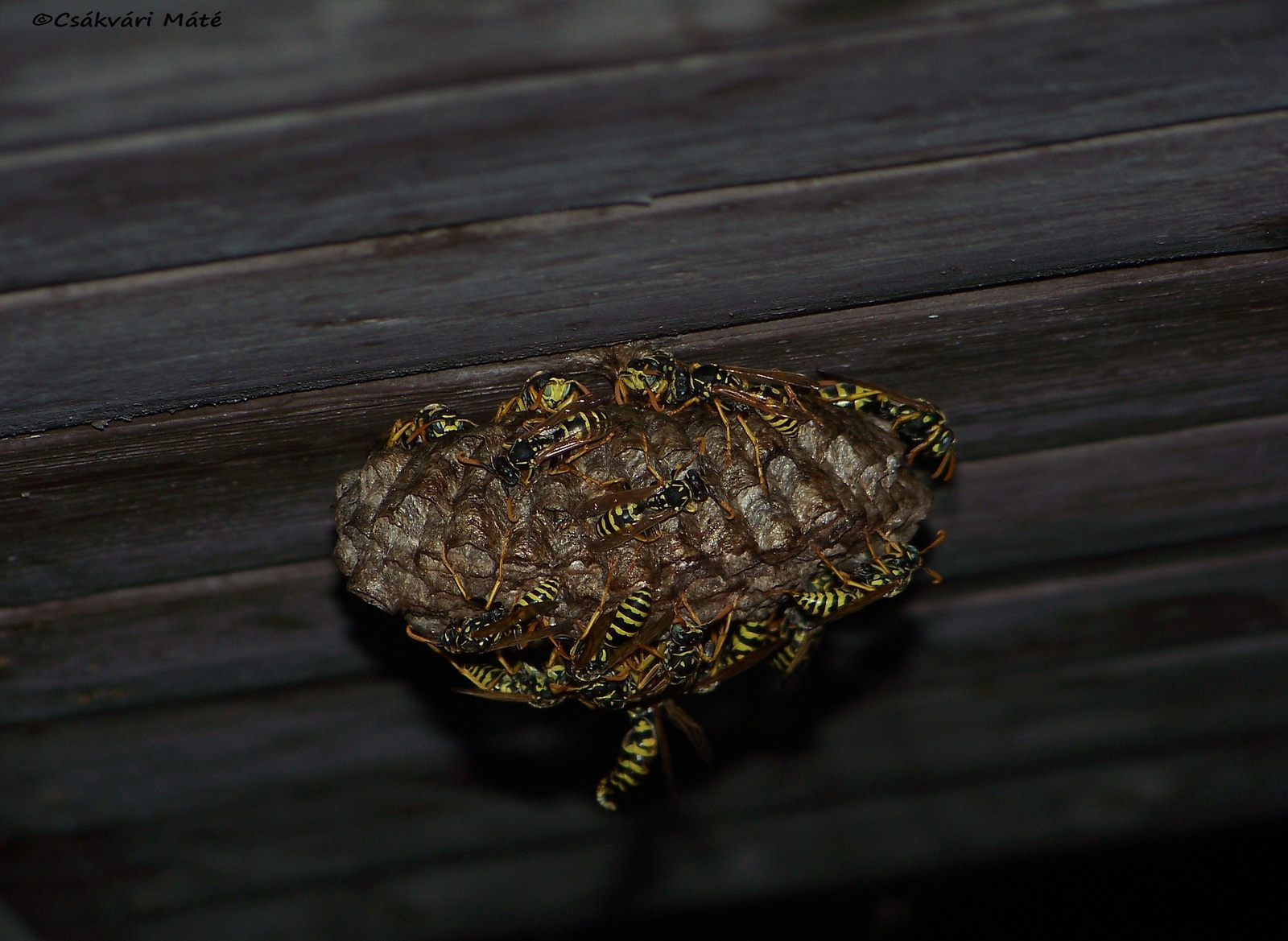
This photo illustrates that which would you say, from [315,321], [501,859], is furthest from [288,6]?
[501,859]

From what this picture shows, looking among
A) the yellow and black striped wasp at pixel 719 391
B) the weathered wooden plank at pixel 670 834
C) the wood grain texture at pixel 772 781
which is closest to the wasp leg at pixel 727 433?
the yellow and black striped wasp at pixel 719 391

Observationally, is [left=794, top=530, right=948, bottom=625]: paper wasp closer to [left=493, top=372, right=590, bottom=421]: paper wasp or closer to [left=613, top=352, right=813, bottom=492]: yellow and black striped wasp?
[left=613, top=352, right=813, bottom=492]: yellow and black striped wasp

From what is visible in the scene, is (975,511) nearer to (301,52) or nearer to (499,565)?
(499,565)

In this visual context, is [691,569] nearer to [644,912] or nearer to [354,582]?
[354,582]

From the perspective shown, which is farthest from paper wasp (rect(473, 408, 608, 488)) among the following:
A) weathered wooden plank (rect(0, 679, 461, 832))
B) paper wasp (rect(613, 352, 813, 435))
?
weathered wooden plank (rect(0, 679, 461, 832))

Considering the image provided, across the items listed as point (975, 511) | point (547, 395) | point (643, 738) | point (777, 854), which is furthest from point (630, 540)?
point (777, 854)

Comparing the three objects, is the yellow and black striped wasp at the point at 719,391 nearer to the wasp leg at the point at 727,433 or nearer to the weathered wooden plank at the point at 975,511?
the wasp leg at the point at 727,433
